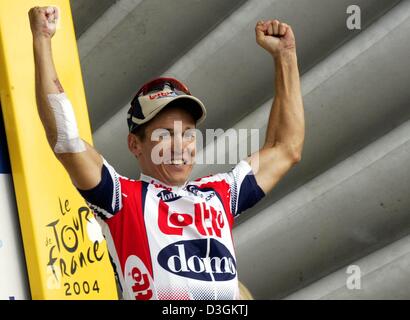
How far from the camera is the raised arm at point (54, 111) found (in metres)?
1.15

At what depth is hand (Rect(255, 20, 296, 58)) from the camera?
1354 millimetres

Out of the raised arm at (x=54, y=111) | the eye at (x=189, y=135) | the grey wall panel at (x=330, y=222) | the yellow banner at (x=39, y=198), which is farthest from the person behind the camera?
the grey wall panel at (x=330, y=222)

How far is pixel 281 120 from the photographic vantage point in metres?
1.35

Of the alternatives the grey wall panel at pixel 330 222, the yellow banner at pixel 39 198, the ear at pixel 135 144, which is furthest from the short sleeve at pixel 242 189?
the grey wall panel at pixel 330 222

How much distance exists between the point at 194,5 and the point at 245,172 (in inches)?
31.8

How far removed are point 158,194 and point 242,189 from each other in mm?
129

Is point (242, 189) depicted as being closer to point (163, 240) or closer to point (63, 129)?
point (163, 240)

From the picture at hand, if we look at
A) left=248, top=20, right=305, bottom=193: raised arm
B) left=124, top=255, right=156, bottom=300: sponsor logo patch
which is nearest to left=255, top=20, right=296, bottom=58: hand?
left=248, top=20, right=305, bottom=193: raised arm

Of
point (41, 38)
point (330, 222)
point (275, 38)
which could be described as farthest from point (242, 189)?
point (330, 222)

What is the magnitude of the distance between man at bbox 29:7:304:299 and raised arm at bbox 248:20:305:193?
22mm

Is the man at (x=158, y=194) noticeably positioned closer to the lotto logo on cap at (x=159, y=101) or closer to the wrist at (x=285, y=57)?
the lotto logo on cap at (x=159, y=101)

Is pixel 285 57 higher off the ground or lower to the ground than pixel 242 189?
higher

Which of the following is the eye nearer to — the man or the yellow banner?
the man

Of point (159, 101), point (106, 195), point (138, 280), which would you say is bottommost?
point (138, 280)
